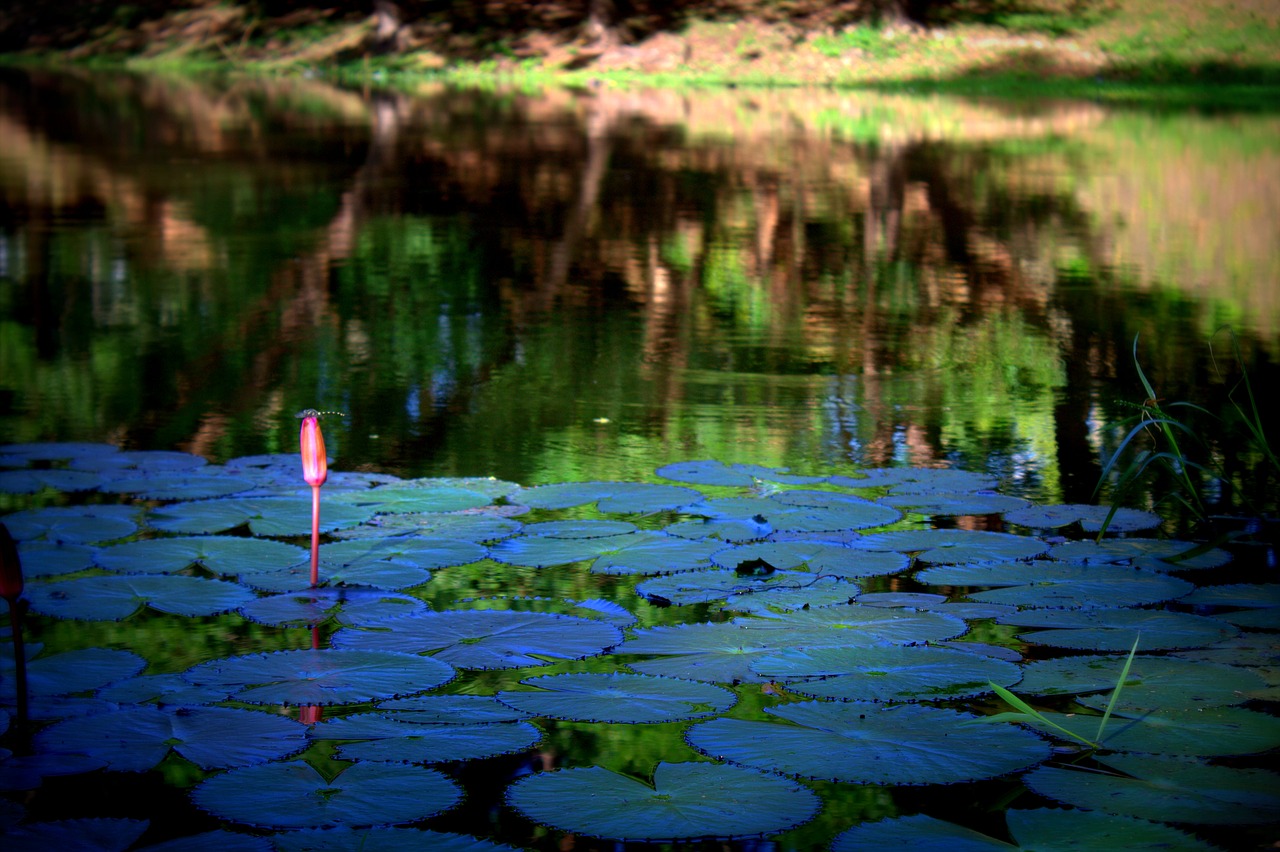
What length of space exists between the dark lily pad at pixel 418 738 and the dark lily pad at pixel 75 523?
1.43 meters

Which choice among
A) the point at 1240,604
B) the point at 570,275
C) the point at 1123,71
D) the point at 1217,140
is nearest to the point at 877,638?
the point at 1240,604

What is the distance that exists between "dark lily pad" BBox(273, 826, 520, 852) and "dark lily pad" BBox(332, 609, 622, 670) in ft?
2.29

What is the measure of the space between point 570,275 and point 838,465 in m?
4.18

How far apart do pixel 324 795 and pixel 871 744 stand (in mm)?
917

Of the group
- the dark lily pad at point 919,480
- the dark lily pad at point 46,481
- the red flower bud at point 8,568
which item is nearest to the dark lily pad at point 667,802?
the red flower bud at point 8,568

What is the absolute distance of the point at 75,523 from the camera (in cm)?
387

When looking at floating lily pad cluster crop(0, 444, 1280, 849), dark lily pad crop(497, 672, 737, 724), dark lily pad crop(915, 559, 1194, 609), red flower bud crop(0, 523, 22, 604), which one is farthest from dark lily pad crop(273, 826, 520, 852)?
dark lily pad crop(915, 559, 1194, 609)

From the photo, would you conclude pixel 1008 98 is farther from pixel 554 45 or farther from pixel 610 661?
pixel 610 661

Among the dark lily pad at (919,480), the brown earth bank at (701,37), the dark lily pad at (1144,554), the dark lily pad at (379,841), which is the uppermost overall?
the brown earth bank at (701,37)

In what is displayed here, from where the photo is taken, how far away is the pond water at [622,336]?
3.26 metres

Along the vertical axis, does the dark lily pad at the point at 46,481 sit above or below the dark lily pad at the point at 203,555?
above

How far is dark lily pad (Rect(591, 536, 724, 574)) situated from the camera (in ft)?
11.7

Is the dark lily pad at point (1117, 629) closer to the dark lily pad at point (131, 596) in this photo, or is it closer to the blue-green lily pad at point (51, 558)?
the dark lily pad at point (131, 596)

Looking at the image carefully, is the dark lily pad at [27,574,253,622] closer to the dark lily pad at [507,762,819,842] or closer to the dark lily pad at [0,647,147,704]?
the dark lily pad at [0,647,147,704]
